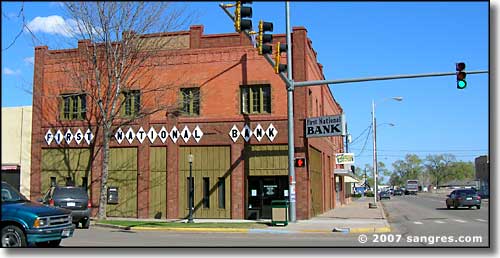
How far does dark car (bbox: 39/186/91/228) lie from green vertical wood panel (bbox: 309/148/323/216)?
11980 millimetres

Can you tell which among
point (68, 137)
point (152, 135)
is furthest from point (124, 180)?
point (68, 137)

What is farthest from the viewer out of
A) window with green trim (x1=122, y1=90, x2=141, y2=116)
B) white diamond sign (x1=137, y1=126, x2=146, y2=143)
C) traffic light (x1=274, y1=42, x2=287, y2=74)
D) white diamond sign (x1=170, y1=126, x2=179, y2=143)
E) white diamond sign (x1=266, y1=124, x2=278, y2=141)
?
window with green trim (x1=122, y1=90, x2=141, y2=116)

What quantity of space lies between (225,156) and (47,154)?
10.9 metres

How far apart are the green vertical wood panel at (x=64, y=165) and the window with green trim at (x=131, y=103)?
320 cm

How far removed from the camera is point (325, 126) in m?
27.0

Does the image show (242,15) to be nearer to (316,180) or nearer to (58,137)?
(316,180)

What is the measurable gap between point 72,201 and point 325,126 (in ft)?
38.9

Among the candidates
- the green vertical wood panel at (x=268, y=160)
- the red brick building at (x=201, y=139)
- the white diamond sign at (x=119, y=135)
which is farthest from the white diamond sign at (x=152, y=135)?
the green vertical wood panel at (x=268, y=160)

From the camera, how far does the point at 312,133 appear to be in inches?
1094

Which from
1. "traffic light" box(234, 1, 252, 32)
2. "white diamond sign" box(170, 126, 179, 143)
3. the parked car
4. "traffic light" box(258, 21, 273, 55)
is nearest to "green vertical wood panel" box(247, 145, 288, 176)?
"white diamond sign" box(170, 126, 179, 143)

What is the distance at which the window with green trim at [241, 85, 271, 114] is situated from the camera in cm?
2964

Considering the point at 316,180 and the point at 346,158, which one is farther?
the point at 346,158

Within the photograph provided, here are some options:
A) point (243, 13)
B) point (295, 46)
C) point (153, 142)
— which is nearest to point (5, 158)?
point (153, 142)

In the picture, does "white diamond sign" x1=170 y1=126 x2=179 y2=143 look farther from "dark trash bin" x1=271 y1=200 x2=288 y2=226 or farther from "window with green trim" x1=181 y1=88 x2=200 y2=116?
"dark trash bin" x1=271 y1=200 x2=288 y2=226
